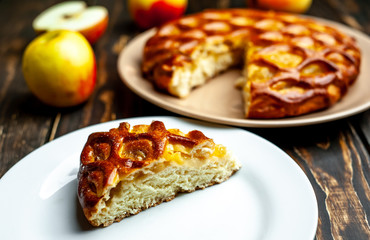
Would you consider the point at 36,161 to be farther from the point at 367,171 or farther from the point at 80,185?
the point at 367,171

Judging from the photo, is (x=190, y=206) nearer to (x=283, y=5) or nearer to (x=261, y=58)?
(x=261, y=58)

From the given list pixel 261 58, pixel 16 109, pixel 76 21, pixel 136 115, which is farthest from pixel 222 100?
pixel 76 21

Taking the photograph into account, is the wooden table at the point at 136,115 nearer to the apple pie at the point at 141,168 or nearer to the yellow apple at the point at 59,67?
the yellow apple at the point at 59,67

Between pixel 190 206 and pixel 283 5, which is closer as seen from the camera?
pixel 190 206

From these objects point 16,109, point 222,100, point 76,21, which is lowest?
point 16,109

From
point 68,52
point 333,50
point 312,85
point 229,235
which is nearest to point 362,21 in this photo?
point 333,50
